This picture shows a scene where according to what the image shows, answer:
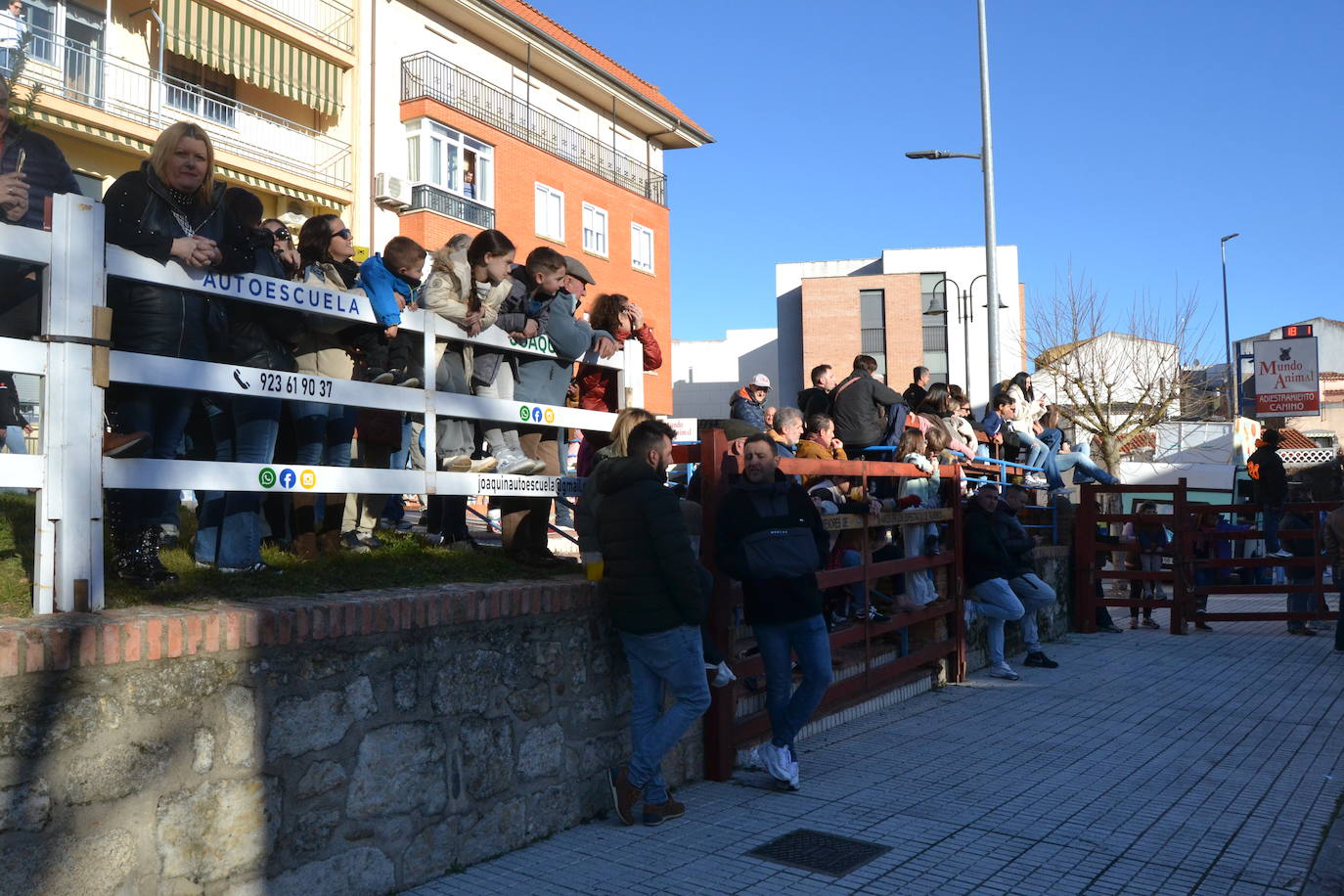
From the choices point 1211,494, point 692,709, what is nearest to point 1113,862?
point 692,709

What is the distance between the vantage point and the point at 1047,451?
1252cm

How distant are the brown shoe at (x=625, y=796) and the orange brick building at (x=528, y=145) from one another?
1532 centimetres

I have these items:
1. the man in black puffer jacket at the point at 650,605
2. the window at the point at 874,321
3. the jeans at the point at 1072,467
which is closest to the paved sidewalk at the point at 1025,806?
the man in black puffer jacket at the point at 650,605

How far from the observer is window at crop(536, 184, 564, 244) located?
26672mm

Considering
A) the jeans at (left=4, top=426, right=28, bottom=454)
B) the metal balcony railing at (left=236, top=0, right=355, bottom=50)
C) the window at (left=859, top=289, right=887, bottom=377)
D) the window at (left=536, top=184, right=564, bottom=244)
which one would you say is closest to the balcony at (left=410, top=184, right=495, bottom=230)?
the window at (left=536, top=184, right=564, bottom=244)

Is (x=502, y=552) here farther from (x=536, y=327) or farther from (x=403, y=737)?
(x=403, y=737)

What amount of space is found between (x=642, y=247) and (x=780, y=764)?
25834 millimetres

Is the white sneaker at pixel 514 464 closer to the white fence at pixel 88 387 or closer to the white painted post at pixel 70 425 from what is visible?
the white fence at pixel 88 387

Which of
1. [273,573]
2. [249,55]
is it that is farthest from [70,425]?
[249,55]

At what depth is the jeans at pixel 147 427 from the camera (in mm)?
4246

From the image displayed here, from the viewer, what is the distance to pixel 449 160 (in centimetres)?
2428

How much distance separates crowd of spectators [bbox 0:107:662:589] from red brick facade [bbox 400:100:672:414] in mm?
16128

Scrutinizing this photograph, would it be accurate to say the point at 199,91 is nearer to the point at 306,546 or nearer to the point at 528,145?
the point at 528,145

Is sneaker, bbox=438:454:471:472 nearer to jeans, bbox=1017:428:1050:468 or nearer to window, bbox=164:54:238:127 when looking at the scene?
jeans, bbox=1017:428:1050:468
